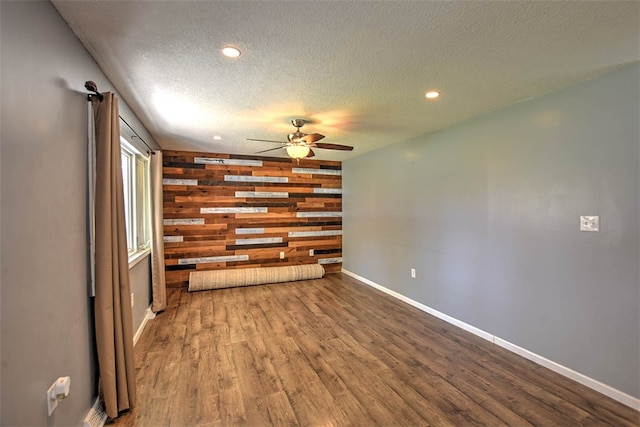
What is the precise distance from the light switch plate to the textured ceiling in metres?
1.07

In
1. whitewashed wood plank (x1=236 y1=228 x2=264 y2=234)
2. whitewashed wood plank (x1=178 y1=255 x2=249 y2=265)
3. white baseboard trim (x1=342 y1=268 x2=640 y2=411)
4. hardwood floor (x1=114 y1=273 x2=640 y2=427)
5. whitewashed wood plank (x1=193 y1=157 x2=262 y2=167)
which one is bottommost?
hardwood floor (x1=114 y1=273 x2=640 y2=427)

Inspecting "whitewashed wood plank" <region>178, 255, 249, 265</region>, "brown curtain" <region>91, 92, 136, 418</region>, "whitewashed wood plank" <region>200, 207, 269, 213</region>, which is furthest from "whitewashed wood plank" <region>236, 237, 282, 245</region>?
"brown curtain" <region>91, 92, 136, 418</region>

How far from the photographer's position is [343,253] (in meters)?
6.22

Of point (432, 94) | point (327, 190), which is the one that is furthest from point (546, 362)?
point (327, 190)

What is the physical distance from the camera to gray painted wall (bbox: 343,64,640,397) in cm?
210

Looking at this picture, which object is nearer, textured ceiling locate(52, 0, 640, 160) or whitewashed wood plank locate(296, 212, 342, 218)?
textured ceiling locate(52, 0, 640, 160)

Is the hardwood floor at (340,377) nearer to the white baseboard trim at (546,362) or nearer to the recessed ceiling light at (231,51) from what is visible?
the white baseboard trim at (546,362)

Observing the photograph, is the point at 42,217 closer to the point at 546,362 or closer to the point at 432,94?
the point at 432,94

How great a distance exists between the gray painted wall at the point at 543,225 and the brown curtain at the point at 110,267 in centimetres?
326

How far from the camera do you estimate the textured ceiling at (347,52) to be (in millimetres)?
1473

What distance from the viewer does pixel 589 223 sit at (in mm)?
2283

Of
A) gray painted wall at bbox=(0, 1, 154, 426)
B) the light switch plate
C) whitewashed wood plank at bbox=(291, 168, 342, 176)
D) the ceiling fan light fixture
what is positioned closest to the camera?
gray painted wall at bbox=(0, 1, 154, 426)

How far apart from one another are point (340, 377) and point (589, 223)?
2.29 metres

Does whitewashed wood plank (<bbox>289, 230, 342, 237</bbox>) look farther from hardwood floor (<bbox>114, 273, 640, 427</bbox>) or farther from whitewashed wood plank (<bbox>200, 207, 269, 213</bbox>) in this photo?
hardwood floor (<bbox>114, 273, 640, 427</bbox>)
